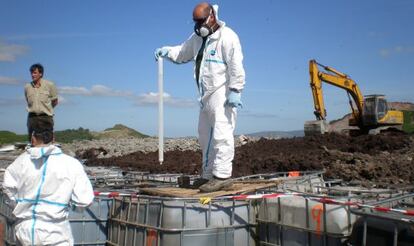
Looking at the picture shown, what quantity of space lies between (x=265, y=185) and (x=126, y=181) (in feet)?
7.32

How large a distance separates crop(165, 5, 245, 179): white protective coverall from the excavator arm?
1903 cm

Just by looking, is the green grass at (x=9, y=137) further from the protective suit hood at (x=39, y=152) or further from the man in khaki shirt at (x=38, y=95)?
the protective suit hood at (x=39, y=152)

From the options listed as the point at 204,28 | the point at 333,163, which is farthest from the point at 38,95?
the point at 333,163

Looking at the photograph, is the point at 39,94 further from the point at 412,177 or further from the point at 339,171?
the point at 412,177

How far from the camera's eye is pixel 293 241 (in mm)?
4203

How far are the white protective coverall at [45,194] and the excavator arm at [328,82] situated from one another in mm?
21088

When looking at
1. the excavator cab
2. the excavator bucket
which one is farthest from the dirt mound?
the excavator cab

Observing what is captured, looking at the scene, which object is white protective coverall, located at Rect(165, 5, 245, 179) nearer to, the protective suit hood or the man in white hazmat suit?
the man in white hazmat suit

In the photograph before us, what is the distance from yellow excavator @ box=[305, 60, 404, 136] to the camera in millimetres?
Answer: 23734

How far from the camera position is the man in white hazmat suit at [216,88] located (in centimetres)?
515

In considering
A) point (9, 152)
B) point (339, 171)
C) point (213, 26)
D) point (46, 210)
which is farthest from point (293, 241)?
point (9, 152)

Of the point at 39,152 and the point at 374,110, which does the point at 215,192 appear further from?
the point at 374,110

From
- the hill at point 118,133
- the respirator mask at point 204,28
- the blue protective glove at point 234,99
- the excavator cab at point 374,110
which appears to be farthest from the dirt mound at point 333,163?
the hill at point 118,133

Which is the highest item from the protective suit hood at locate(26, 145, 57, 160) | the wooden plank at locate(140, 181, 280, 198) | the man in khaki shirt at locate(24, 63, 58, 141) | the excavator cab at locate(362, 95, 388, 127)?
the excavator cab at locate(362, 95, 388, 127)
